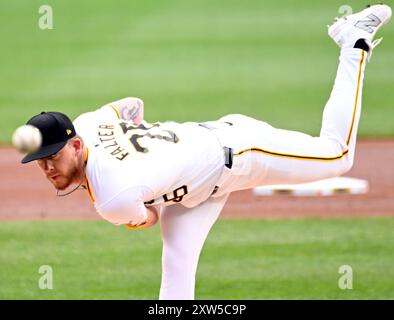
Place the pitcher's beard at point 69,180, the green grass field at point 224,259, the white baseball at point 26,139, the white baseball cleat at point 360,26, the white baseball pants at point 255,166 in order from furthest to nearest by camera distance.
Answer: the green grass field at point 224,259, the white baseball cleat at point 360,26, the white baseball pants at point 255,166, the pitcher's beard at point 69,180, the white baseball at point 26,139

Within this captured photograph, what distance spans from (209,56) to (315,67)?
6.49 feet

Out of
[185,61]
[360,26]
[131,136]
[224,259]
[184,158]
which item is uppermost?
[185,61]

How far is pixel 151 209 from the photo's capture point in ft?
19.2

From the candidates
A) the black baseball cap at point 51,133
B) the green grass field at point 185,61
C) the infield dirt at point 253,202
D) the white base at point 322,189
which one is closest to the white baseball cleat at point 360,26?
the black baseball cap at point 51,133

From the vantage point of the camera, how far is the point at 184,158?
18.7 ft

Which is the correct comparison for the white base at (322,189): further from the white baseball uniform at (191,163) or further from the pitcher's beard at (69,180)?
the pitcher's beard at (69,180)

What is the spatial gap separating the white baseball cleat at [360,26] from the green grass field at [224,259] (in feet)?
6.93

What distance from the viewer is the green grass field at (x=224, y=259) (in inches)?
304

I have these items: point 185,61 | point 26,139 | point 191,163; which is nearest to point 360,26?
point 191,163

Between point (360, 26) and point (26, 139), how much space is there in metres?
2.46

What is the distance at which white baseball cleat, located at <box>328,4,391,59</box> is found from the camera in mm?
6367

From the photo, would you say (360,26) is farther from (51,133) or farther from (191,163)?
(51,133)

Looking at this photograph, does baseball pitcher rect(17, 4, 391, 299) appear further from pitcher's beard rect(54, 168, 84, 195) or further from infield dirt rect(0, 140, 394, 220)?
infield dirt rect(0, 140, 394, 220)
